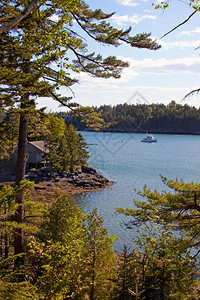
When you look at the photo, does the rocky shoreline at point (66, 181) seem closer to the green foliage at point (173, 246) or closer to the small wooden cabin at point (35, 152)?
the small wooden cabin at point (35, 152)

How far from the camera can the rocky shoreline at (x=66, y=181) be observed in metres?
35.4

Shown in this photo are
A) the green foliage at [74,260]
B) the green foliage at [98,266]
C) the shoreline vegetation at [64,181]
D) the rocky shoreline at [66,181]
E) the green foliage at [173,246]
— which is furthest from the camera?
the rocky shoreline at [66,181]

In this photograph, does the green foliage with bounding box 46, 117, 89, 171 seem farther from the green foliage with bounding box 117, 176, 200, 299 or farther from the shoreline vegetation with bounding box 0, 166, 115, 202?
the green foliage with bounding box 117, 176, 200, 299

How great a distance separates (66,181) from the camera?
1558 inches

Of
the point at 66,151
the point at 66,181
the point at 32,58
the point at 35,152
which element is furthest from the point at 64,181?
the point at 32,58

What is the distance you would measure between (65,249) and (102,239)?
2.36m

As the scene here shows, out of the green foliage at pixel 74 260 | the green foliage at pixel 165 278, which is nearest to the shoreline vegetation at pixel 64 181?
the green foliage at pixel 74 260

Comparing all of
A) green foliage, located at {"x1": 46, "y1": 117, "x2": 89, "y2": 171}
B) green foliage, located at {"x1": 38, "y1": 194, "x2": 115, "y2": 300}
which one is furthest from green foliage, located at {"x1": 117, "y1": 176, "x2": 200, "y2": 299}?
green foliage, located at {"x1": 46, "y1": 117, "x2": 89, "y2": 171}

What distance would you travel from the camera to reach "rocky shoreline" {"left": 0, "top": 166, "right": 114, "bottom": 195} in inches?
1394

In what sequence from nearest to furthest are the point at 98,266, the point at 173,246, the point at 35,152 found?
the point at 173,246
the point at 98,266
the point at 35,152

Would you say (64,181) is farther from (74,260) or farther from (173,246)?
(173,246)

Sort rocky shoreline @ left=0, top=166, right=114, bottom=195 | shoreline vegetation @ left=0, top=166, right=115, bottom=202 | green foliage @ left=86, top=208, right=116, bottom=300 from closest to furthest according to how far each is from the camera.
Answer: green foliage @ left=86, top=208, right=116, bottom=300 < shoreline vegetation @ left=0, top=166, right=115, bottom=202 < rocky shoreline @ left=0, top=166, right=114, bottom=195

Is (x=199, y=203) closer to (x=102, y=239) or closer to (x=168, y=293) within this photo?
(x=168, y=293)

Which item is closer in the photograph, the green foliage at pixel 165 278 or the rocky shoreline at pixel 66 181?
the green foliage at pixel 165 278
